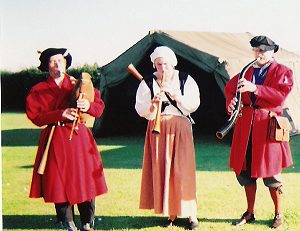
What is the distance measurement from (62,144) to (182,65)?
304 cm

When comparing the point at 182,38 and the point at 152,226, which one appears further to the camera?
the point at 182,38

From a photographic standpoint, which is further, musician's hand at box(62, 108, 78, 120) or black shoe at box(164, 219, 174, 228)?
black shoe at box(164, 219, 174, 228)

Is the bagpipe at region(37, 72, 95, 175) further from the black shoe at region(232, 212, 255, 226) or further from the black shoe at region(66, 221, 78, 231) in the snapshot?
the black shoe at region(232, 212, 255, 226)

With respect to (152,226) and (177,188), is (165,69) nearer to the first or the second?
(177,188)

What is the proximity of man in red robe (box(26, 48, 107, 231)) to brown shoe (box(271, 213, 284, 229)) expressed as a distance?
2.96 feet

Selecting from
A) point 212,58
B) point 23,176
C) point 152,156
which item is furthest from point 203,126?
point 152,156

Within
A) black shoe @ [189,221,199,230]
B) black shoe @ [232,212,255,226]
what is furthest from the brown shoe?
black shoe @ [189,221,199,230]

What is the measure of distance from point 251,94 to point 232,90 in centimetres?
12

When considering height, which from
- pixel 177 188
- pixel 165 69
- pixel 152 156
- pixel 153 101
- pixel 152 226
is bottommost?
pixel 152 226

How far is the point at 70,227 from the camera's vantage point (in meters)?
2.49

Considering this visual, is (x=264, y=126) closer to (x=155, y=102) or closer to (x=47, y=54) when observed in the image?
(x=155, y=102)

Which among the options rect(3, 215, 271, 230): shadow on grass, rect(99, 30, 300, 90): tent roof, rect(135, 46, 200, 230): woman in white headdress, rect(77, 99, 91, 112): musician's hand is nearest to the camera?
rect(77, 99, 91, 112): musician's hand

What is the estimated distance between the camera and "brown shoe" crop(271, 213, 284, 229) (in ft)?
8.23

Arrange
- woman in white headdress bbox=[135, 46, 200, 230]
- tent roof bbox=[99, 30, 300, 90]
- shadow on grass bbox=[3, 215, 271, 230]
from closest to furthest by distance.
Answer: woman in white headdress bbox=[135, 46, 200, 230] → shadow on grass bbox=[3, 215, 271, 230] → tent roof bbox=[99, 30, 300, 90]
